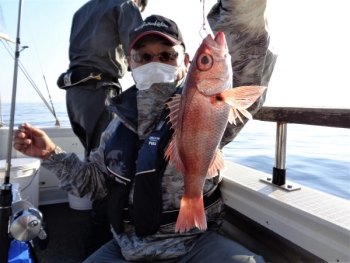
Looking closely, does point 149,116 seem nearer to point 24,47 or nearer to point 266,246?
point 266,246

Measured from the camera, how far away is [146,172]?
5.60ft

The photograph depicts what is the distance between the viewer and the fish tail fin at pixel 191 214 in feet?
4.33

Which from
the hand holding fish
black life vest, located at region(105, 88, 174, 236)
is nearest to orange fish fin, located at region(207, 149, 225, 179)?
black life vest, located at region(105, 88, 174, 236)

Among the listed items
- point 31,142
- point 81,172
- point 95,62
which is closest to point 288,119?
point 81,172

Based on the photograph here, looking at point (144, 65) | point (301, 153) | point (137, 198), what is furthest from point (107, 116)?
point (301, 153)

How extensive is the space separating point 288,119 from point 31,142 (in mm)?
1634

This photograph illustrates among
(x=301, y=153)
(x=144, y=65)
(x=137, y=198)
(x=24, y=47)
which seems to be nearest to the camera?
(x=137, y=198)

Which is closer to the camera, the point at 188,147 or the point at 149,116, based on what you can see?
the point at 188,147

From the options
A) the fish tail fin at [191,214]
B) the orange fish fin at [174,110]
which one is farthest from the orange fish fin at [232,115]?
the fish tail fin at [191,214]

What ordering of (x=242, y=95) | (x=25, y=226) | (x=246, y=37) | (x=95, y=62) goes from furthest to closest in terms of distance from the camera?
(x=95, y=62)
(x=25, y=226)
(x=246, y=37)
(x=242, y=95)

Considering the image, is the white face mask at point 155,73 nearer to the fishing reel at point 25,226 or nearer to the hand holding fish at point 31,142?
the hand holding fish at point 31,142

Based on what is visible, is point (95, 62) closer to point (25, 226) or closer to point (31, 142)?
point (31, 142)

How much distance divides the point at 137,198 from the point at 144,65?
0.91 m

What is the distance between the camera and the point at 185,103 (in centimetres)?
122
